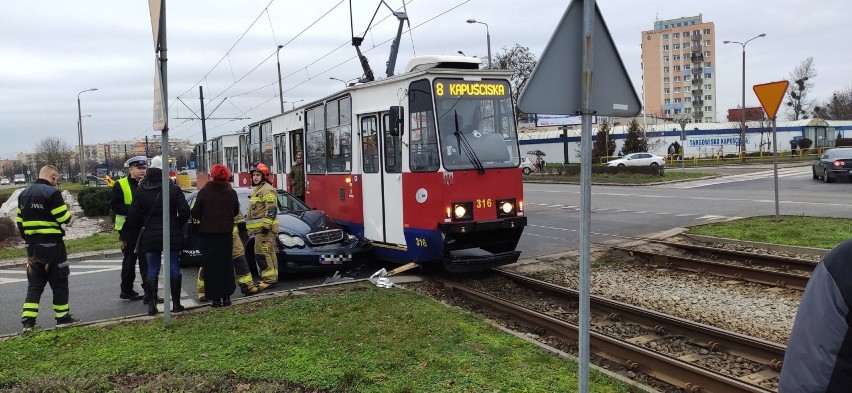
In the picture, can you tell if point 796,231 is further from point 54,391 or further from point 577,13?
point 54,391

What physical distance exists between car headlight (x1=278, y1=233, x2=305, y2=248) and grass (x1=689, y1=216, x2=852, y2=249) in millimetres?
8250

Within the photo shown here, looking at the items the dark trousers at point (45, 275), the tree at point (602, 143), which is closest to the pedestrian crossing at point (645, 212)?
the dark trousers at point (45, 275)

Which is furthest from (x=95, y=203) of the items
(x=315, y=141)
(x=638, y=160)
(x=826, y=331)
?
(x=638, y=160)

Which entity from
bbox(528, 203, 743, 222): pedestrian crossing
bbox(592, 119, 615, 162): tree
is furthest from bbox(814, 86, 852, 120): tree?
bbox(528, 203, 743, 222): pedestrian crossing

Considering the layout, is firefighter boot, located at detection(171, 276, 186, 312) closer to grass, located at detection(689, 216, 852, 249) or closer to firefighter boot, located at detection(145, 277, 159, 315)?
firefighter boot, located at detection(145, 277, 159, 315)

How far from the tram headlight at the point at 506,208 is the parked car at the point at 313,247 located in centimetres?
237

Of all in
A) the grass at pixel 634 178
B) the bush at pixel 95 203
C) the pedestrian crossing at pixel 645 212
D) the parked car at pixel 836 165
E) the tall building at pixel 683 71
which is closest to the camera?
the pedestrian crossing at pixel 645 212

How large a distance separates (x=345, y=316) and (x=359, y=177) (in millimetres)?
4122

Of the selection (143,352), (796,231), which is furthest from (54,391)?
(796,231)

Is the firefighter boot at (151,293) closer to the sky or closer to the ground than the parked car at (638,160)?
closer to the ground

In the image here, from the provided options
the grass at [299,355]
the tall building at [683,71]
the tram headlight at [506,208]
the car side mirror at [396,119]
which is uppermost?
the tall building at [683,71]

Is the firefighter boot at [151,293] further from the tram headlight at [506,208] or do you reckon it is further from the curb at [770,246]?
the curb at [770,246]

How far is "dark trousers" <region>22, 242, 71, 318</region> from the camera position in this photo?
24.1 ft

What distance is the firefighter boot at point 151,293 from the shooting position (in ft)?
25.5
